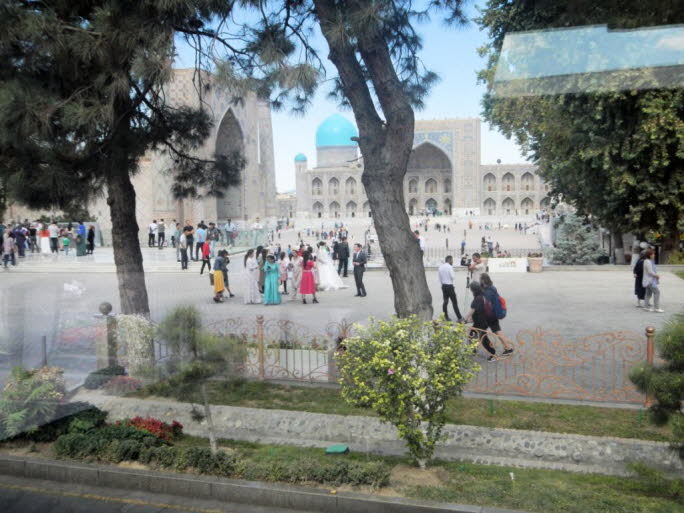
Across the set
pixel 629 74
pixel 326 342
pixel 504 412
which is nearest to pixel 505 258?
pixel 326 342

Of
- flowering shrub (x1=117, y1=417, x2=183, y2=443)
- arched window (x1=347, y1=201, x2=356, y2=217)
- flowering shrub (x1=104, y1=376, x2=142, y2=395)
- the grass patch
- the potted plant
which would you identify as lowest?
the grass patch

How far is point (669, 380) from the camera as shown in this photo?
10.2 ft

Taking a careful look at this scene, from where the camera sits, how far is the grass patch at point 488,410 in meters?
4.36

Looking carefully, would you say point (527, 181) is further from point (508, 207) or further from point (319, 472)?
→ point (319, 472)

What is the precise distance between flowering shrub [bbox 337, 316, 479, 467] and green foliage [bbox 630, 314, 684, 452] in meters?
0.95

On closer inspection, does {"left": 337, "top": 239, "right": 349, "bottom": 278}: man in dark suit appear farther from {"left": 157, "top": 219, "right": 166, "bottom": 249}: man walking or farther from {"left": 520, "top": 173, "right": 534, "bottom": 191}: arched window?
{"left": 520, "top": 173, "right": 534, "bottom": 191}: arched window

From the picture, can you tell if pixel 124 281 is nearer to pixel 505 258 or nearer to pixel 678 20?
pixel 678 20

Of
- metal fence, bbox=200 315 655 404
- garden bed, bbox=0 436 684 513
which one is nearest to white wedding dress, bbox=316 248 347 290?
metal fence, bbox=200 315 655 404

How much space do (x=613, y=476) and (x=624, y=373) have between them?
175 centimetres

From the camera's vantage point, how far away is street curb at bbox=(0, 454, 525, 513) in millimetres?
3408

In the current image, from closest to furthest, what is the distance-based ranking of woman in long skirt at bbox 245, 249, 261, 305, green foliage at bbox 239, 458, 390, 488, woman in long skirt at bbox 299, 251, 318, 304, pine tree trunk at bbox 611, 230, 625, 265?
green foliage at bbox 239, 458, 390, 488 → pine tree trunk at bbox 611, 230, 625, 265 → woman in long skirt at bbox 299, 251, 318, 304 → woman in long skirt at bbox 245, 249, 261, 305

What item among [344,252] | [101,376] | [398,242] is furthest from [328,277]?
[101,376]

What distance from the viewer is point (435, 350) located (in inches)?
147

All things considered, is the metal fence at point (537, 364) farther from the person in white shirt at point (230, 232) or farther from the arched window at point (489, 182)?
the arched window at point (489, 182)
